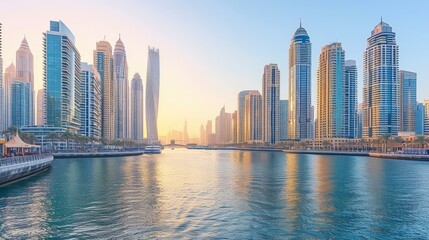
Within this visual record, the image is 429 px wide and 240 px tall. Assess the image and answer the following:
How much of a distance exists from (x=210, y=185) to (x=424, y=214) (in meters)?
33.4

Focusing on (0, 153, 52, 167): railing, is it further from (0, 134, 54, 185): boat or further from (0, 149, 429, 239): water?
(0, 149, 429, 239): water

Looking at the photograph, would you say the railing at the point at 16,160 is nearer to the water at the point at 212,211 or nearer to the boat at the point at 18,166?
the boat at the point at 18,166

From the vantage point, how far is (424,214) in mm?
36375

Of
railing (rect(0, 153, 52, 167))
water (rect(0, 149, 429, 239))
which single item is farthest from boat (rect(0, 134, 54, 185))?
water (rect(0, 149, 429, 239))

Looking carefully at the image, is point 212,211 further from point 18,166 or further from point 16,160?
point 16,160

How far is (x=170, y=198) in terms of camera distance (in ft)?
147

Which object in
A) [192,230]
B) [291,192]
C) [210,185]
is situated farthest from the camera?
[210,185]

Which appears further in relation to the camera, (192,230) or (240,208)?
(240,208)

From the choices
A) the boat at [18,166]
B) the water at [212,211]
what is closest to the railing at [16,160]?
the boat at [18,166]

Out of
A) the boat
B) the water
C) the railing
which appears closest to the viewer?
the water

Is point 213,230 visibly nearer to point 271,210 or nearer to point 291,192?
point 271,210

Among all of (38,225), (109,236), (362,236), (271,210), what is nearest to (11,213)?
(38,225)

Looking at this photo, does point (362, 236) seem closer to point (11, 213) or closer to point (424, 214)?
point (424, 214)

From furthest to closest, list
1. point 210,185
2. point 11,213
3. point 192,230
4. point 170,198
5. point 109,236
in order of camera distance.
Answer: point 210,185, point 170,198, point 11,213, point 192,230, point 109,236
